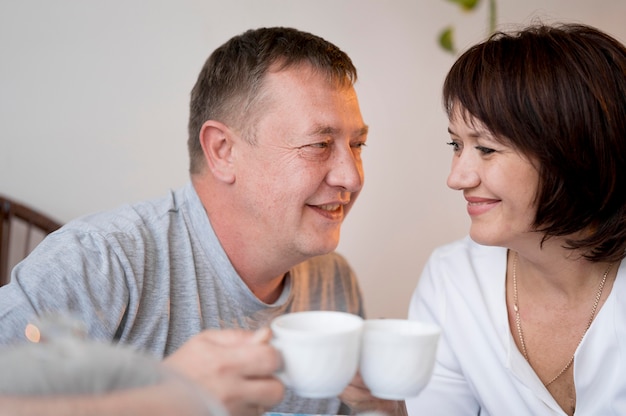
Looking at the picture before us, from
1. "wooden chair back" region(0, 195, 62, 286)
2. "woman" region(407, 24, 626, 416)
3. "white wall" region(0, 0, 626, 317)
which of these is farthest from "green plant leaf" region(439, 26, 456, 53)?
"wooden chair back" region(0, 195, 62, 286)

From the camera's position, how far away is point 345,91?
144cm

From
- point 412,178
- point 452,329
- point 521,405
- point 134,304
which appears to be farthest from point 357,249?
point 134,304

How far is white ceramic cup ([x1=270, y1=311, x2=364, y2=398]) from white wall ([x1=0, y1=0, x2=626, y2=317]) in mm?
1618

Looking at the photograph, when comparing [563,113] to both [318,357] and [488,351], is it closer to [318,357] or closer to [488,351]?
[488,351]

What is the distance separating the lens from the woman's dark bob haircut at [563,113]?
1232 mm

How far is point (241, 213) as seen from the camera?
55.5 inches

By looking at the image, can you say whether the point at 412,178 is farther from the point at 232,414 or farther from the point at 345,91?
the point at 232,414

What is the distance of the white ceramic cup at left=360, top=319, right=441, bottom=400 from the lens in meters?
0.70

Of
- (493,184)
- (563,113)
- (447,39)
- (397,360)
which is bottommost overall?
(397,360)

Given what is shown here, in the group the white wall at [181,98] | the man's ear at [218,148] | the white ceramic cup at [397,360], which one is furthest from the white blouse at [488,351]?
the white wall at [181,98]

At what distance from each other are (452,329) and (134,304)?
2.33ft

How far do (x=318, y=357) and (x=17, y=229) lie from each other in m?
1.73

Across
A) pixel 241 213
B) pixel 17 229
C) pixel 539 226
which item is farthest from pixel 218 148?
pixel 17 229

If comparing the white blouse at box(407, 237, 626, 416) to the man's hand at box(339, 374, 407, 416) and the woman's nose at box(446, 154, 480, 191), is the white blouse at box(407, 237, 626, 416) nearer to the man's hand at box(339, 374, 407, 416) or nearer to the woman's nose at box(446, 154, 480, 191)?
the woman's nose at box(446, 154, 480, 191)
